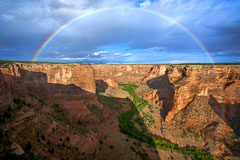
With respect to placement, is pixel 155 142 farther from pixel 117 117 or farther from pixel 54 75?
pixel 54 75

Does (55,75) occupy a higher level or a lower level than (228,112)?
higher

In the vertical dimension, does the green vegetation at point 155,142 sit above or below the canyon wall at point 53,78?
below

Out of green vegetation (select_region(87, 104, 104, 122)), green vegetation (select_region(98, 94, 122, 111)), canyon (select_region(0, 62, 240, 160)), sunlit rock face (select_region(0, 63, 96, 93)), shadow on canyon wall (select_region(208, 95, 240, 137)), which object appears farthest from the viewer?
green vegetation (select_region(98, 94, 122, 111))

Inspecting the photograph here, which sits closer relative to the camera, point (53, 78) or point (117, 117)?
point (53, 78)

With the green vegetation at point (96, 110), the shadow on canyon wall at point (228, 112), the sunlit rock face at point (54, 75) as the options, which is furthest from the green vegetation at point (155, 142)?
the sunlit rock face at point (54, 75)

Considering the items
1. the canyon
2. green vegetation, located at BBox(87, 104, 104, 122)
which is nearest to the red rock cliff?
the canyon

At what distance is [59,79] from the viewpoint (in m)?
26.3

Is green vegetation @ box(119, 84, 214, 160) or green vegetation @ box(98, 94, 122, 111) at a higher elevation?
green vegetation @ box(98, 94, 122, 111)

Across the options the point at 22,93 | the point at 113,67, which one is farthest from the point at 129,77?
the point at 22,93

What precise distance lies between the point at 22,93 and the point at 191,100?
34.5 meters

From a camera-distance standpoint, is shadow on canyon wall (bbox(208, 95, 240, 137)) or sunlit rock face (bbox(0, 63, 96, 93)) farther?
shadow on canyon wall (bbox(208, 95, 240, 137))

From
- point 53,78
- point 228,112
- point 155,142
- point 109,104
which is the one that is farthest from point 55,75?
point 228,112

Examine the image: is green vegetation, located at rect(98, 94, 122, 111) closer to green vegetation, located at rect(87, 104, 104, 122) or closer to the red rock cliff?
green vegetation, located at rect(87, 104, 104, 122)

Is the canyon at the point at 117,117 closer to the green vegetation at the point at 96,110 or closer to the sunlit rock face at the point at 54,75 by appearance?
the sunlit rock face at the point at 54,75
